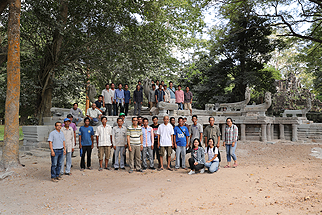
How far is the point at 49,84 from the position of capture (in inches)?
539

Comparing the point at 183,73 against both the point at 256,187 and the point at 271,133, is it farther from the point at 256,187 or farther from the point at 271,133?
the point at 256,187

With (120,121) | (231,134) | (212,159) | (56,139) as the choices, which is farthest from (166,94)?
(56,139)

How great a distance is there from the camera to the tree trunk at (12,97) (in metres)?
7.09

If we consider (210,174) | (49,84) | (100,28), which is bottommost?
(210,174)

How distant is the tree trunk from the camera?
23.2 feet

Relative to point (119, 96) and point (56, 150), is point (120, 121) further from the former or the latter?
point (119, 96)

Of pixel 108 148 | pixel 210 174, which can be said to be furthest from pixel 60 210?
pixel 210 174

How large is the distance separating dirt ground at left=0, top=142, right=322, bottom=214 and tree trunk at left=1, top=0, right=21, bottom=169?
Answer: 59 centimetres

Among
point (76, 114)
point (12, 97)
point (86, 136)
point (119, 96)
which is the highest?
point (119, 96)

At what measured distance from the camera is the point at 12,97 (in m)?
7.17

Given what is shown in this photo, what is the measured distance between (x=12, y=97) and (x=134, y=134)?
12.8 feet

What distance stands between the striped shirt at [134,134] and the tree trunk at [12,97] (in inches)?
136

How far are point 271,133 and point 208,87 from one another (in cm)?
760

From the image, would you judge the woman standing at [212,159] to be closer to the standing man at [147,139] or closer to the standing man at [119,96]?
the standing man at [147,139]
